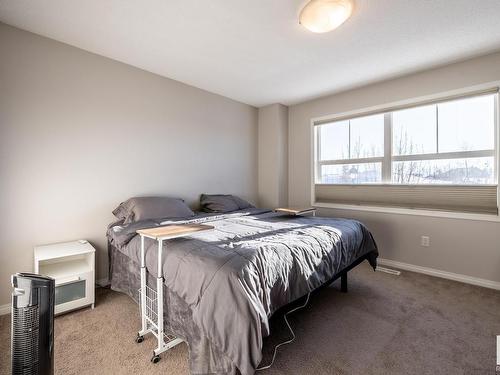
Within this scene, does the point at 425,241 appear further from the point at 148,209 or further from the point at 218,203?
the point at 148,209

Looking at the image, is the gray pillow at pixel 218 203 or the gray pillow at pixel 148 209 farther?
the gray pillow at pixel 218 203

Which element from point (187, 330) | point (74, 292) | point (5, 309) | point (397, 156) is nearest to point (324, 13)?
point (397, 156)

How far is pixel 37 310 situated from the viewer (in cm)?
91

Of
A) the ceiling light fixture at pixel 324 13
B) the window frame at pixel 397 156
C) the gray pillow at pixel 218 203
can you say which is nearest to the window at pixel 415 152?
the window frame at pixel 397 156

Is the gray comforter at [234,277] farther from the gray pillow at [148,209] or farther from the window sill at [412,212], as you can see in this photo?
the window sill at [412,212]

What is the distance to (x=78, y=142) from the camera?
2383 millimetres

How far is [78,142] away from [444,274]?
13.9 feet

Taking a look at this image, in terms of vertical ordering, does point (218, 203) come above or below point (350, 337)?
above

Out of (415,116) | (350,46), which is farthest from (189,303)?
(415,116)

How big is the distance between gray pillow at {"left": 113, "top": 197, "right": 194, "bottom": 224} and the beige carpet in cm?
78

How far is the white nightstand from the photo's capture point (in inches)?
76.6

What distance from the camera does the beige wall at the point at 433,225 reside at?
256cm

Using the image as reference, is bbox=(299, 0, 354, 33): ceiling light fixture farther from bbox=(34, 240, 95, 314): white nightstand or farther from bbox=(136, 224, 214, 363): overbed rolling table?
bbox=(34, 240, 95, 314): white nightstand

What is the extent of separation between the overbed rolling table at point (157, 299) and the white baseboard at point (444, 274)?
2.70 metres
